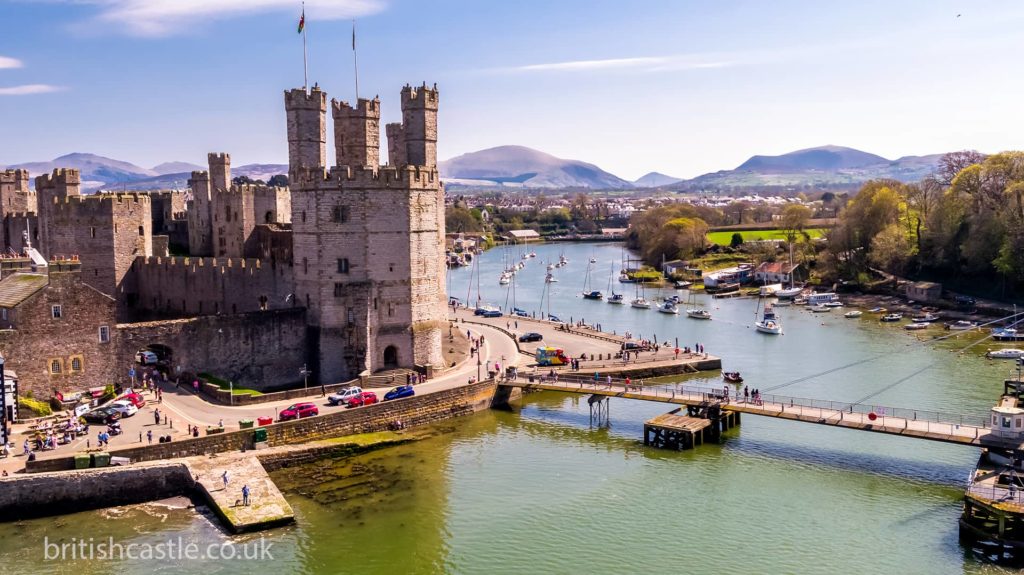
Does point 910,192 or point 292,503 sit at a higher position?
point 910,192

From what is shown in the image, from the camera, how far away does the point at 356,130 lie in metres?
49.8

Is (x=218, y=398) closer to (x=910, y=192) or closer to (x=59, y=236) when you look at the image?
(x=59, y=236)

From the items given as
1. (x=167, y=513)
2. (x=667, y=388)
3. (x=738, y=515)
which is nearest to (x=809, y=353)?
(x=667, y=388)

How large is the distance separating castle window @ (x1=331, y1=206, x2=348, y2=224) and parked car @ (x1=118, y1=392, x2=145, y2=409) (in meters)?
12.5

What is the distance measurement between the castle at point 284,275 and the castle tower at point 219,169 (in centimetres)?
552

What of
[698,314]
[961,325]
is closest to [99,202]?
[698,314]

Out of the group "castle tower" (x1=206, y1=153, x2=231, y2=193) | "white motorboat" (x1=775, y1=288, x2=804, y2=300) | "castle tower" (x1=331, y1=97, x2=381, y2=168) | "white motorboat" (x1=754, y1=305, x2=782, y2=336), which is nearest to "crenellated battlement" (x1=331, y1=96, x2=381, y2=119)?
"castle tower" (x1=331, y1=97, x2=381, y2=168)

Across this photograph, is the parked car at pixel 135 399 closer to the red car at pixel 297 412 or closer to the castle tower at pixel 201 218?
the red car at pixel 297 412

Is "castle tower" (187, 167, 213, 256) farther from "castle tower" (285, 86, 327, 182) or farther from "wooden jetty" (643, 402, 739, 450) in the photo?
"wooden jetty" (643, 402, 739, 450)

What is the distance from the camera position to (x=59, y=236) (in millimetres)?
49531

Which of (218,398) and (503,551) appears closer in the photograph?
(503,551)

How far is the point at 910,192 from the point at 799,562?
3417 inches

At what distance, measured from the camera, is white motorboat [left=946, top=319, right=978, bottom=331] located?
2835 inches

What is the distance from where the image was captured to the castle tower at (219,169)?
199 ft
